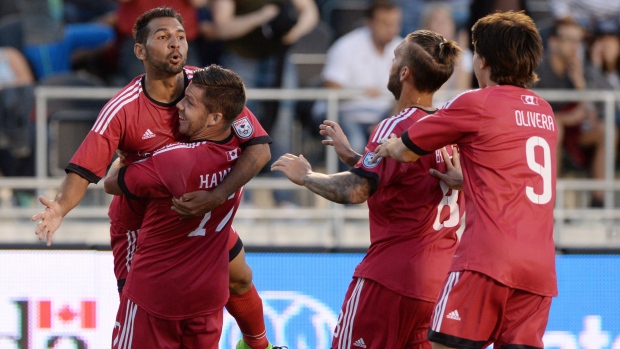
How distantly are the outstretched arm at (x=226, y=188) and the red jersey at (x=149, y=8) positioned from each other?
4.47 metres

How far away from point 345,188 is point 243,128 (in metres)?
0.79

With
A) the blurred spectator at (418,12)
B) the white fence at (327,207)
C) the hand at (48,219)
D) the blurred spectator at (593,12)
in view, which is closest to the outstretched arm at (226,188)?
the hand at (48,219)

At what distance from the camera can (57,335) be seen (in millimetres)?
7273

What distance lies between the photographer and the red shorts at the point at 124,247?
579cm

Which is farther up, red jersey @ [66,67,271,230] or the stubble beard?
the stubble beard

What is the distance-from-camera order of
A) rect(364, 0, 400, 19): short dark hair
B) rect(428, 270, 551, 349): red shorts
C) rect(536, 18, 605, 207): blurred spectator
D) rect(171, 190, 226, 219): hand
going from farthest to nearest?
1. rect(364, 0, 400, 19): short dark hair
2. rect(536, 18, 605, 207): blurred spectator
3. rect(171, 190, 226, 219): hand
4. rect(428, 270, 551, 349): red shorts

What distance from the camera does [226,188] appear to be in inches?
205

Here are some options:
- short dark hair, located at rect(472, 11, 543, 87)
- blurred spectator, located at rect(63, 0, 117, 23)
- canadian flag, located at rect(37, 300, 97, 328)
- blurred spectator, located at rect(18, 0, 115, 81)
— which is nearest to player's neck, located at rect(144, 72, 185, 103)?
short dark hair, located at rect(472, 11, 543, 87)

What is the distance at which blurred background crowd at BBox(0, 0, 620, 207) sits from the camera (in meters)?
9.16

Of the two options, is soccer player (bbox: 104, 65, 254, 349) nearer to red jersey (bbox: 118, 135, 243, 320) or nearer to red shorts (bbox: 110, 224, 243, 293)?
red jersey (bbox: 118, 135, 243, 320)

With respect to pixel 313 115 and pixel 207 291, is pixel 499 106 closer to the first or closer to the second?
pixel 207 291

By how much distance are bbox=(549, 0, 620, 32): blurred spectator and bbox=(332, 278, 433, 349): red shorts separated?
6214 mm

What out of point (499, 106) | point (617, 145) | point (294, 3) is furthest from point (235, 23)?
point (499, 106)

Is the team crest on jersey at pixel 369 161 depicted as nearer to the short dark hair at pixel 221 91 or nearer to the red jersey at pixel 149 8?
the short dark hair at pixel 221 91
